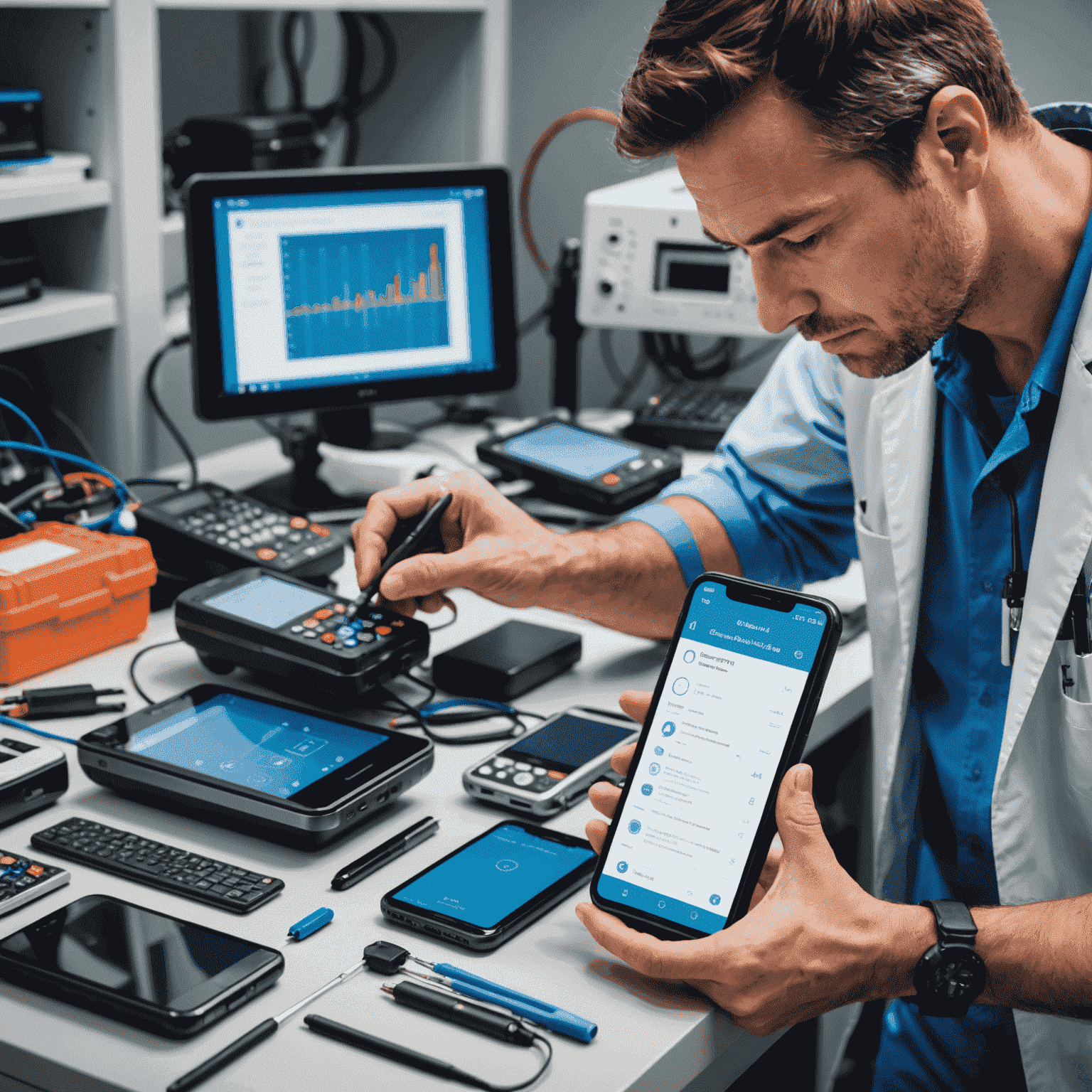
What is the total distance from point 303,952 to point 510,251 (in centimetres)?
116

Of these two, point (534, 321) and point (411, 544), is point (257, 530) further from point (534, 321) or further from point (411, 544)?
point (534, 321)

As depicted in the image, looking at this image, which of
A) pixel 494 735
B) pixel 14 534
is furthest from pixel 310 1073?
pixel 14 534

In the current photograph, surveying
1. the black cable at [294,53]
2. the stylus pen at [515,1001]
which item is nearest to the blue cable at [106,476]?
A: the stylus pen at [515,1001]

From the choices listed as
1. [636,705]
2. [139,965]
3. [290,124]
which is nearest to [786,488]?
[636,705]

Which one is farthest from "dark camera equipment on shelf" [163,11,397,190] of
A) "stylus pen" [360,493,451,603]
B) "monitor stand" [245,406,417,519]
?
"stylus pen" [360,493,451,603]

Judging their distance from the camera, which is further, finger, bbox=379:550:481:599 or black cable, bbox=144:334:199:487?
black cable, bbox=144:334:199:487

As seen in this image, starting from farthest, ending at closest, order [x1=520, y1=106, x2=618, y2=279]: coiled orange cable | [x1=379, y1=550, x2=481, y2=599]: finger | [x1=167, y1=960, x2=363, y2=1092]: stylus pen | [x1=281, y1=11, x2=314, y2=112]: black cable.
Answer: [x1=281, y1=11, x2=314, y2=112]: black cable → [x1=520, y1=106, x2=618, y2=279]: coiled orange cable → [x1=379, y1=550, x2=481, y2=599]: finger → [x1=167, y1=960, x2=363, y2=1092]: stylus pen

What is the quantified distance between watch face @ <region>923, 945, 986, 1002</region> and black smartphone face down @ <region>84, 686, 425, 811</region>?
1.35 ft

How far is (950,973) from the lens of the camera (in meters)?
0.88

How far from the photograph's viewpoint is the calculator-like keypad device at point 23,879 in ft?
2.98

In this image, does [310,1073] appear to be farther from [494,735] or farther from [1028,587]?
[1028,587]

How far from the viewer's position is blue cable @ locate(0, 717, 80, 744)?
44.6 inches

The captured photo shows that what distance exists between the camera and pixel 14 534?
1.36m

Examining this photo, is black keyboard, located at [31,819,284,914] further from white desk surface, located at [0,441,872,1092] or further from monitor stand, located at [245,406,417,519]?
monitor stand, located at [245,406,417,519]
